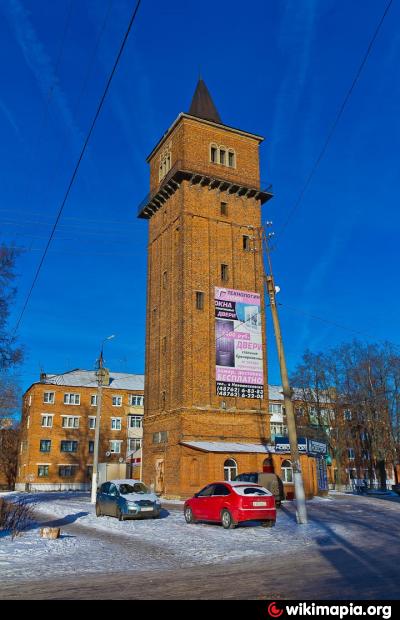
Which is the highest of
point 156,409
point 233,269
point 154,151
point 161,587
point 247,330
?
point 154,151

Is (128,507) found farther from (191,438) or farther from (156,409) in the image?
(156,409)

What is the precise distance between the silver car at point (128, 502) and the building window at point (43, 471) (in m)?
39.6

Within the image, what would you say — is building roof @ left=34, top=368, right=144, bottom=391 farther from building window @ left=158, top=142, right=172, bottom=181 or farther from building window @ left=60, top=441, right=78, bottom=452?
building window @ left=158, top=142, right=172, bottom=181

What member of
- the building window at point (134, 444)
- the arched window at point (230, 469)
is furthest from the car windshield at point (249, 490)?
the building window at point (134, 444)

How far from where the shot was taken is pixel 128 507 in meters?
20.3

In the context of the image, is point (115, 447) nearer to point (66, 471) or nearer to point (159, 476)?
point (66, 471)

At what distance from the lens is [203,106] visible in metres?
48.5

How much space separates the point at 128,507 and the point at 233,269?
25.9 m

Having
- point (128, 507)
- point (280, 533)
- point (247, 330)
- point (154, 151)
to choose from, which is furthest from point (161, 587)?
point (154, 151)

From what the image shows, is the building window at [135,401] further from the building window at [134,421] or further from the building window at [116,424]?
the building window at [116,424]

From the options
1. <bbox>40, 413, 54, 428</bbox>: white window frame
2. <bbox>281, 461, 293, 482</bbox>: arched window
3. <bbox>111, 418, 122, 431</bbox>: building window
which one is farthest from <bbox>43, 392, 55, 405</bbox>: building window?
<bbox>281, 461, 293, 482</bbox>: arched window

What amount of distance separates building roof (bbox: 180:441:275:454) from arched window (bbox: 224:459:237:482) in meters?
0.84

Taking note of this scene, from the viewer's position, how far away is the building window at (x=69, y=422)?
6210cm

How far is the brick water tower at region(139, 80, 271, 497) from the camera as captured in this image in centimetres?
3762
